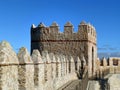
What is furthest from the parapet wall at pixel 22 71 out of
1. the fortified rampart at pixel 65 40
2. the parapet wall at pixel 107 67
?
the parapet wall at pixel 107 67

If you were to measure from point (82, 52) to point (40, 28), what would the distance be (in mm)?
3252

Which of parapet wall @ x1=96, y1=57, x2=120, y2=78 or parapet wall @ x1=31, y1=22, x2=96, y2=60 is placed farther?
parapet wall @ x1=96, y1=57, x2=120, y2=78

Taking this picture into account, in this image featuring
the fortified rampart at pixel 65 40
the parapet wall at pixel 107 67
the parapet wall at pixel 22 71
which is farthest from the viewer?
the parapet wall at pixel 107 67

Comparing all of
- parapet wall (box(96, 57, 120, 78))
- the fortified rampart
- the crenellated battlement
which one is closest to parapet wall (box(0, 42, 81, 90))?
the fortified rampart

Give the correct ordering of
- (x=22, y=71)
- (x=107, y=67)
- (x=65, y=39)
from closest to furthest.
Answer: (x=22, y=71) < (x=65, y=39) < (x=107, y=67)

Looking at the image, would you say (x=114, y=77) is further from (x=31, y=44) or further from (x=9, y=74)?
(x=9, y=74)

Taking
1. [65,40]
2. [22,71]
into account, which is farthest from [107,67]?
[22,71]

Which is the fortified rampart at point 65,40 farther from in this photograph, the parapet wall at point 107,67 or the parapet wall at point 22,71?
the parapet wall at point 22,71

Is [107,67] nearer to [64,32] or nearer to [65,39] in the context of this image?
[65,39]

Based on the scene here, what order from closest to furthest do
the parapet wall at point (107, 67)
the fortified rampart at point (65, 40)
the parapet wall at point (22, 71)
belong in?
1. the parapet wall at point (22, 71)
2. the fortified rampart at point (65, 40)
3. the parapet wall at point (107, 67)

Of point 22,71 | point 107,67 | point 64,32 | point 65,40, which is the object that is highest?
point 64,32

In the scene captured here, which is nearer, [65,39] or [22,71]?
[22,71]

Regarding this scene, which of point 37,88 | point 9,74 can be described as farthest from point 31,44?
point 9,74

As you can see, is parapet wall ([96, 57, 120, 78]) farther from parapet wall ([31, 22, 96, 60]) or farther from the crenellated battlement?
the crenellated battlement
